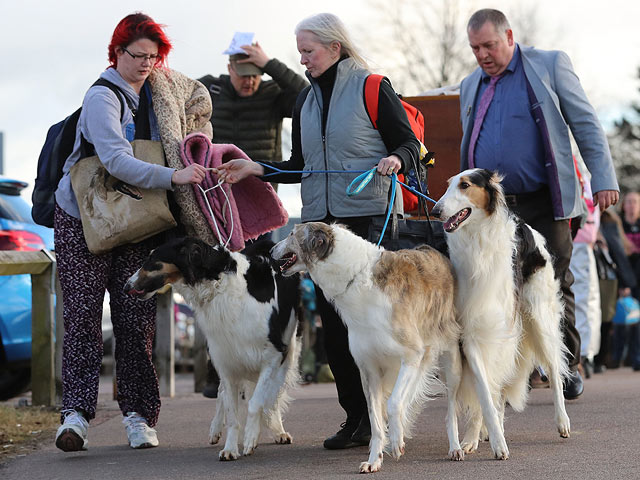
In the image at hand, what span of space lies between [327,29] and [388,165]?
0.98m

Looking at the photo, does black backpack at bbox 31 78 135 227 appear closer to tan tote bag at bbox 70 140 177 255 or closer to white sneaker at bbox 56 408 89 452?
tan tote bag at bbox 70 140 177 255

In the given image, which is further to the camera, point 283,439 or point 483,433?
point 283,439

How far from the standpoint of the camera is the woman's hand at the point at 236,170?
659cm

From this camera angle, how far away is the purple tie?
284 inches

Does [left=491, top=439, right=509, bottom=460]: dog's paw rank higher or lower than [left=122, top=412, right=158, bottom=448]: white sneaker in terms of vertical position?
higher

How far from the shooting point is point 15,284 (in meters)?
9.46

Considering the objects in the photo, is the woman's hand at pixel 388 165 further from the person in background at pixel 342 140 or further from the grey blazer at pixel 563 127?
the grey blazer at pixel 563 127

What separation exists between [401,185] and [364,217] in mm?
314

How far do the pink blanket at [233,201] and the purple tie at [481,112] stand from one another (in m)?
1.39

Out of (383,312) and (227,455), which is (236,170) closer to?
(383,312)

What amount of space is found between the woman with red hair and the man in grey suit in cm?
207

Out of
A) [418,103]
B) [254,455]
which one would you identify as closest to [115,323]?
[254,455]

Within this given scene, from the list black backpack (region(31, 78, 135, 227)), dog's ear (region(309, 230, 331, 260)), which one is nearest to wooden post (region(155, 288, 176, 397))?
black backpack (region(31, 78, 135, 227))

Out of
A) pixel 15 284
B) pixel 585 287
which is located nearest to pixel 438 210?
pixel 15 284
